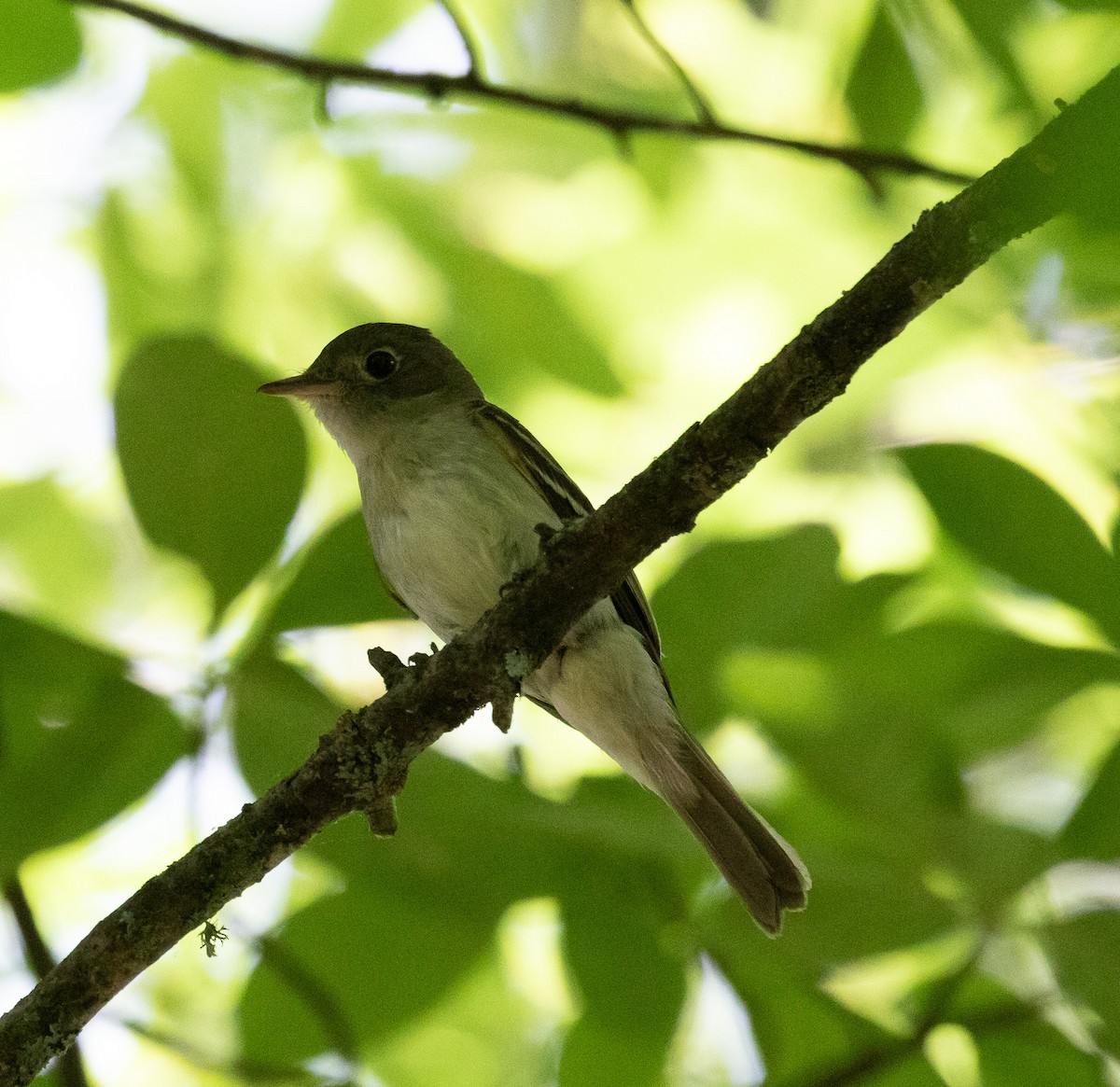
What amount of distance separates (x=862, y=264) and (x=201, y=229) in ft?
8.29

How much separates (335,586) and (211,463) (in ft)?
1.19

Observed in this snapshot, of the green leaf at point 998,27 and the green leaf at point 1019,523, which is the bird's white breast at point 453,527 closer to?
the green leaf at point 1019,523

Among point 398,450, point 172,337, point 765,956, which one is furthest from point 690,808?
point 172,337

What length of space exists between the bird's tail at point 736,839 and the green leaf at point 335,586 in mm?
813

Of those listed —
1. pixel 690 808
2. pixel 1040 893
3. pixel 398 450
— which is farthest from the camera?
pixel 398 450

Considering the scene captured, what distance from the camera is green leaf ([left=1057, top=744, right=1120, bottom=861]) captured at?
2217 mm

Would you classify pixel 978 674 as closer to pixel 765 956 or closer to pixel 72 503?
pixel 765 956

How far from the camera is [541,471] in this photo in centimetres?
369

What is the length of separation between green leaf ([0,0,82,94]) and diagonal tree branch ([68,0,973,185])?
0.49 ft

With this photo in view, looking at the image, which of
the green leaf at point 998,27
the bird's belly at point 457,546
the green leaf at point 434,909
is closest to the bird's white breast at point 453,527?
the bird's belly at point 457,546

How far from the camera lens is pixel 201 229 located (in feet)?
16.6

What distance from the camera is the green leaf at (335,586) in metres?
2.59

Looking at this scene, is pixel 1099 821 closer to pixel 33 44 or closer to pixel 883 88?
pixel 883 88

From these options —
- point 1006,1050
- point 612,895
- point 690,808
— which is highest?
point 690,808
